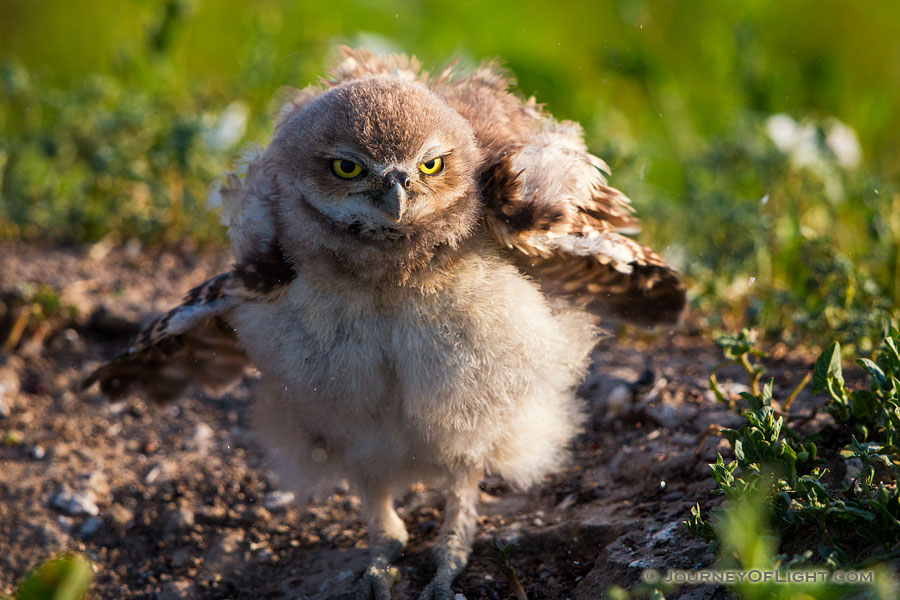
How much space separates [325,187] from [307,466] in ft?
4.04

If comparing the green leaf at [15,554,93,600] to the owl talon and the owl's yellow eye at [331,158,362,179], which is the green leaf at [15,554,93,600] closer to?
the owl talon

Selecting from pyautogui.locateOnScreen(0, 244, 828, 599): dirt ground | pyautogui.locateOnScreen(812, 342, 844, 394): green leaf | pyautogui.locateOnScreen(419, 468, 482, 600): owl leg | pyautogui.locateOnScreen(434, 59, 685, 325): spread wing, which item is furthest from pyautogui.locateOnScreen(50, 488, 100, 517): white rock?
pyautogui.locateOnScreen(812, 342, 844, 394): green leaf

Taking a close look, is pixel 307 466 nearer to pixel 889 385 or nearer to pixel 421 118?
pixel 421 118

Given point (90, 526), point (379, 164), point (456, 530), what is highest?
point (379, 164)

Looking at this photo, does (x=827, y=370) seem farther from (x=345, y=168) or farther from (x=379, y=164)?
(x=345, y=168)

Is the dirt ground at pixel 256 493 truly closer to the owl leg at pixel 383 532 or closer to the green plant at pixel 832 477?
the owl leg at pixel 383 532

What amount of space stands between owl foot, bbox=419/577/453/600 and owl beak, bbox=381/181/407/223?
57.4 inches

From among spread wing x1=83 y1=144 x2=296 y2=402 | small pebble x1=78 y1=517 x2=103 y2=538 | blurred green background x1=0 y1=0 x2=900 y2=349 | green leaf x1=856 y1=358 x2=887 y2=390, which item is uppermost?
blurred green background x1=0 y1=0 x2=900 y2=349

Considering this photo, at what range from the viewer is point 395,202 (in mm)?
3271

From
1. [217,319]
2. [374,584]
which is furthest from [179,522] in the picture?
[374,584]

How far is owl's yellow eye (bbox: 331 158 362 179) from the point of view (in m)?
3.40

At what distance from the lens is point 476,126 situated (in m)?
3.77

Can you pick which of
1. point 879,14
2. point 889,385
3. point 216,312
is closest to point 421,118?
point 216,312

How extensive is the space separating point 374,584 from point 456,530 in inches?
16.2
